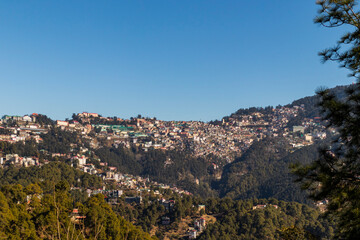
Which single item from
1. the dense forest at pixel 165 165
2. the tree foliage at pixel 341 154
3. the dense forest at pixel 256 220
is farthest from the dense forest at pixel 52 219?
the dense forest at pixel 165 165

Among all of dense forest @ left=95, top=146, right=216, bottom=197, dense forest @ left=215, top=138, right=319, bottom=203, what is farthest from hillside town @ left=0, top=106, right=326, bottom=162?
dense forest @ left=215, top=138, right=319, bottom=203

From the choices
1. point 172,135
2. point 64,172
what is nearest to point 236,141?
point 172,135

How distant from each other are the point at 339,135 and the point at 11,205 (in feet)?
79.6

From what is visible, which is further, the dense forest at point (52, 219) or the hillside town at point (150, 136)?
the hillside town at point (150, 136)

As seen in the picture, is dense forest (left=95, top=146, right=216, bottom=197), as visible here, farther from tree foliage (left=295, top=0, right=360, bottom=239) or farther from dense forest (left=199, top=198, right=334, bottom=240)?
tree foliage (left=295, top=0, right=360, bottom=239)

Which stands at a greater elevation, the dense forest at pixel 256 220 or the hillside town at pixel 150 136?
Answer: the hillside town at pixel 150 136

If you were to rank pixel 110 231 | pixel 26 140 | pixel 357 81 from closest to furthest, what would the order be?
pixel 357 81, pixel 110 231, pixel 26 140

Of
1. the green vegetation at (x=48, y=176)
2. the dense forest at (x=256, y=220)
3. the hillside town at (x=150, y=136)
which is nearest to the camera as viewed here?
the dense forest at (x=256, y=220)

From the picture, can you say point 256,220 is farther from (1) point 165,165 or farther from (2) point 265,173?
(1) point 165,165

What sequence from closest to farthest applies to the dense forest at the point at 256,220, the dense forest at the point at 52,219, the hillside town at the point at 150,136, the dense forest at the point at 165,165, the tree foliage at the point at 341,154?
the tree foliage at the point at 341,154 < the dense forest at the point at 52,219 < the dense forest at the point at 256,220 < the dense forest at the point at 165,165 < the hillside town at the point at 150,136

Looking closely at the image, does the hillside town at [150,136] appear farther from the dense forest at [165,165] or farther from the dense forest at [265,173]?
the dense forest at [265,173]

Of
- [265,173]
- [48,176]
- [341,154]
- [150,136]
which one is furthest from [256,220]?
[150,136]

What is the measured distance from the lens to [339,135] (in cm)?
609

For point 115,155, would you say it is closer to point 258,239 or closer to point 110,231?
point 258,239
